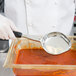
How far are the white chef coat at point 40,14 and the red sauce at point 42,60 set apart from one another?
36cm

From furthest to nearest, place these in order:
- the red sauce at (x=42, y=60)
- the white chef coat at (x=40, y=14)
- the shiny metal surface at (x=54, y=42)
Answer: the white chef coat at (x=40, y=14)
the shiny metal surface at (x=54, y=42)
the red sauce at (x=42, y=60)

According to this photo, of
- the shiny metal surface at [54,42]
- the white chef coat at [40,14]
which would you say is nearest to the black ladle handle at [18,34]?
the shiny metal surface at [54,42]

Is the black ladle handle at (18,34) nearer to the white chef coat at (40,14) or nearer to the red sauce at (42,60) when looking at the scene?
the red sauce at (42,60)

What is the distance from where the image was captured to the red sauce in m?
0.59

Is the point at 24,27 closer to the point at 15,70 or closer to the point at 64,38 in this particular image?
the point at 64,38

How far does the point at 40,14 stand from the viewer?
1.06 metres

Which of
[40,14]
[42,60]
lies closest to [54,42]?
[42,60]

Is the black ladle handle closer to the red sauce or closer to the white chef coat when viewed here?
the red sauce

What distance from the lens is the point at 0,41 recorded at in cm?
79

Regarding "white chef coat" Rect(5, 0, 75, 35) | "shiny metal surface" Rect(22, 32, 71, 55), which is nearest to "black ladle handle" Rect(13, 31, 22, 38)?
"shiny metal surface" Rect(22, 32, 71, 55)

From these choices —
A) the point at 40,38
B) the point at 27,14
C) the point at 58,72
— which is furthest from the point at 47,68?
the point at 27,14

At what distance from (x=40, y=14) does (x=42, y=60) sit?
46 centimetres

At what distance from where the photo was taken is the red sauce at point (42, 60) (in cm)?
59

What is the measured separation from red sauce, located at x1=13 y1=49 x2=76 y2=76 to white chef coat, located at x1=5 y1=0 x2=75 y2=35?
0.36 m
